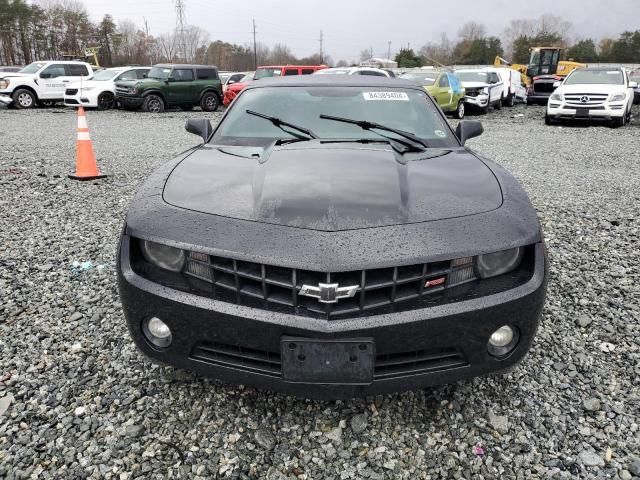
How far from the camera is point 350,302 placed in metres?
1.80

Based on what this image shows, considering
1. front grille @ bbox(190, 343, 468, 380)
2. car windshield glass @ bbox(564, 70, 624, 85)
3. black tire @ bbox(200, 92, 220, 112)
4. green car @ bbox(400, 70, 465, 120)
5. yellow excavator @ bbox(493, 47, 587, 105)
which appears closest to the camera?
front grille @ bbox(190, 343, 468, 380)

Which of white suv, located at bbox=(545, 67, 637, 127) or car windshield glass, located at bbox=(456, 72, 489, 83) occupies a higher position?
car windshield glass, located at bbox=(456, 72, 489, 83)

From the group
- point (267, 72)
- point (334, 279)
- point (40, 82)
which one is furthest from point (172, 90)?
point (334, 279)

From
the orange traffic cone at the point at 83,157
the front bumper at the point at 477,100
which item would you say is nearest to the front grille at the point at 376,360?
the orange traffic cone at the point at 83,157

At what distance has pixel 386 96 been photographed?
3.37 metres

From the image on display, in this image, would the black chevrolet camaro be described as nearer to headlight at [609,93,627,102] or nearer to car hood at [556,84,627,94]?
car hood at [556,84,627,94]

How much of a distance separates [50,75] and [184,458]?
20.3 metres

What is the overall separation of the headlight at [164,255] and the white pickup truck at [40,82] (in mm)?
18550

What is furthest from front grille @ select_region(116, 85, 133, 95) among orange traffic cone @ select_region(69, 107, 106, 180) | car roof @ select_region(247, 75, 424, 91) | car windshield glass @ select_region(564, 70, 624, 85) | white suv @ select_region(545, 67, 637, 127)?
car roof @ select_region(247, 75, 424, 91)

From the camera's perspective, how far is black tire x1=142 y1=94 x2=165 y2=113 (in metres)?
17.6

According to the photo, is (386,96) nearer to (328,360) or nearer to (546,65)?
(328,360)

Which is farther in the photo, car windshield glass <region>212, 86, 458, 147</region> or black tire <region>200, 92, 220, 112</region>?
black tire <region>200, 92, 220, 112</region>

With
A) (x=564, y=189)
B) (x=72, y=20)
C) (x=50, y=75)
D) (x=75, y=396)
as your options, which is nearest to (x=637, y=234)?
(x=564, y=189)

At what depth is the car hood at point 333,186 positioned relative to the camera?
1.95 m
